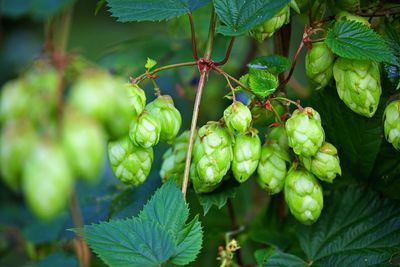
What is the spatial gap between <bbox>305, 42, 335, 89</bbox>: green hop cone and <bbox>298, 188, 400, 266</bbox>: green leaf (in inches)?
13.5

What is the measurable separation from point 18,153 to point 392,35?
808 millimetres

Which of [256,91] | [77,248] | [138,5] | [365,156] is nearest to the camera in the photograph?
[256,91]

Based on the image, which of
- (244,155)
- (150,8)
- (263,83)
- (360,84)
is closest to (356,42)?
(360,84)

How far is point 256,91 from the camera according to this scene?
1132 mm

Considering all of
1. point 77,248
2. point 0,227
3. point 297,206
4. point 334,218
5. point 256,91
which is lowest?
point 0,227

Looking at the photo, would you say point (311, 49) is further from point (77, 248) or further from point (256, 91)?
point (77, 248)

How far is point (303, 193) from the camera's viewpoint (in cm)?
118

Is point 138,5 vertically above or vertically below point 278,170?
above

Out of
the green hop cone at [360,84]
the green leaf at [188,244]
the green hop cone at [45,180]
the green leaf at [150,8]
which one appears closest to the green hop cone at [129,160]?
the green leaf at [188,244]

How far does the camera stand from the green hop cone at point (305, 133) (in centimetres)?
109

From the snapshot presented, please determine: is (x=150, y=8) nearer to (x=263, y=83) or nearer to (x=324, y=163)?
(x=263, y=83)

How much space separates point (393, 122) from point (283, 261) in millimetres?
380

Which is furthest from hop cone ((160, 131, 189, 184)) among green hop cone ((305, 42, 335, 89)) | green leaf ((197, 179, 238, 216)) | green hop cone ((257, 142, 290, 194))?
green hop cone ((305, 42, 335, 89))

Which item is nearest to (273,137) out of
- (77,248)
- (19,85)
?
(19,85)
